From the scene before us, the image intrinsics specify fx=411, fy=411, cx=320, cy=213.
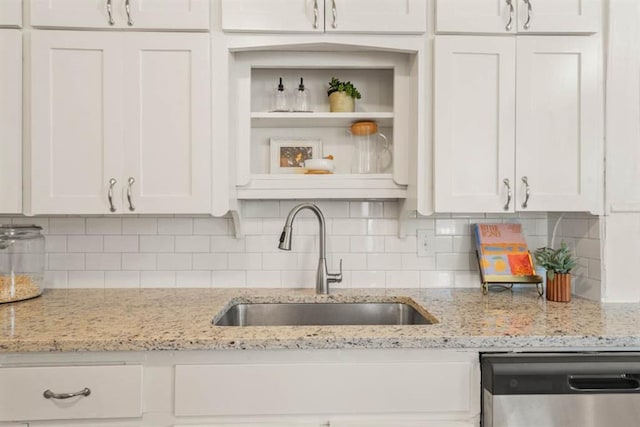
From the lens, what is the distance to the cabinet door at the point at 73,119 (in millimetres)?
1658

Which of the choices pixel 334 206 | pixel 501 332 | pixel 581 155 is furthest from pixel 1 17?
pixel 581 155

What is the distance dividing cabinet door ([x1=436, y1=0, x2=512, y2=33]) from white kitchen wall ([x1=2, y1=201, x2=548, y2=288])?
0.85 m

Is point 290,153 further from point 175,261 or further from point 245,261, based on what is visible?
point 175,261

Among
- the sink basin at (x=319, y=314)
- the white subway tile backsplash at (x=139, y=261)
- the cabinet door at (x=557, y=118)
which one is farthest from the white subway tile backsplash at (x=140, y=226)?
the cabinet door at (x=557, y=118)

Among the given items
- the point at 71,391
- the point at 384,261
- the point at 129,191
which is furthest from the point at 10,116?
the point at 384,261

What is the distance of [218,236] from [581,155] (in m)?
1.68

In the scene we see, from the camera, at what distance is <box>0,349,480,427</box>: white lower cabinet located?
4.21 ft

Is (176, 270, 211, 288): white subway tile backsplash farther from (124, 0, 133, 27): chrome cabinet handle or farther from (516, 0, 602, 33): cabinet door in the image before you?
(516, 0, 602, 33): cabinet door

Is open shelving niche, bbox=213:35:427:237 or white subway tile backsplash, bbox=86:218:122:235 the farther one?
white subway tile backsplash, bbox=86:218:122:235

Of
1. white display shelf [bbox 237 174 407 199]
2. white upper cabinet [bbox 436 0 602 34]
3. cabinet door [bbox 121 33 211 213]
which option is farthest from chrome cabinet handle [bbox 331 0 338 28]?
white display shelf [bbox 237 174 407 199]

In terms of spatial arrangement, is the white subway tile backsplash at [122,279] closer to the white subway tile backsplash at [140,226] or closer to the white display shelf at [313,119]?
the white subway tile backsplash at [140,226]

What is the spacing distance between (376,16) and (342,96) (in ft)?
1.22

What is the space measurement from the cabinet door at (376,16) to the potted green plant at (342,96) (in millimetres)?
275

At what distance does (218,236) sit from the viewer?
2053 millimetres
